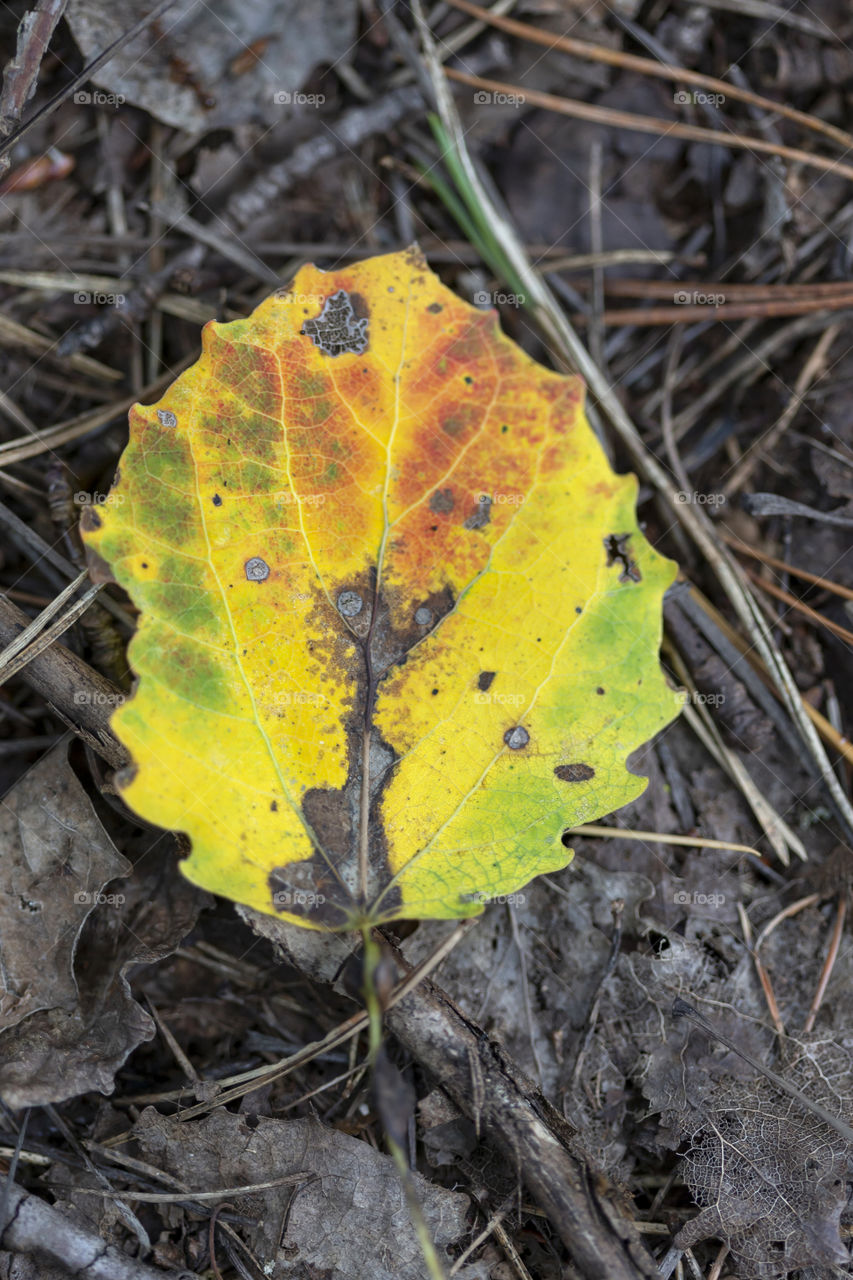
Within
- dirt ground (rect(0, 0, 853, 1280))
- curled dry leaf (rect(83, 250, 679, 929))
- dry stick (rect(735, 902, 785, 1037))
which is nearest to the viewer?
curled dry leaf (rect(83, 250, 679, 929))

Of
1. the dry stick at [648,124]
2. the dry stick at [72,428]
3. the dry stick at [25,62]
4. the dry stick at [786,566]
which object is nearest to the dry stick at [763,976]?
the dry stick at [786,566]

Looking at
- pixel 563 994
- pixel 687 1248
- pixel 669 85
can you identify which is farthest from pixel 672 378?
pixel 687 1248

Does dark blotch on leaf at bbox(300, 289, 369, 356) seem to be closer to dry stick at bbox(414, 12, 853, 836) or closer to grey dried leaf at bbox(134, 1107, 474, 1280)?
dry stick at bbox(414, 12, 853, 836)

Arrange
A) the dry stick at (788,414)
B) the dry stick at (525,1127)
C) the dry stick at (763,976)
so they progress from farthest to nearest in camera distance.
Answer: the dry stick at (788,414), the dry stick at (763,976), the dry stick at (525,1127)

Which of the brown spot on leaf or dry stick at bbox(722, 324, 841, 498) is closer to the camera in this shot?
the brown spot on leaf

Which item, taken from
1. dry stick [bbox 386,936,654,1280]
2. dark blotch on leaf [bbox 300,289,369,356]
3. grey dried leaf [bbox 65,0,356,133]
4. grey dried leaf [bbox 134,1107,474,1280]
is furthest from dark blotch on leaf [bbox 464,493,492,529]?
grey dried leaf [bbox 65,0,356,133]

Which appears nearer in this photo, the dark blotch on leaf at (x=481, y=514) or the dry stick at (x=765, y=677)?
the dark blotch on leaf at (x=481, y=514)

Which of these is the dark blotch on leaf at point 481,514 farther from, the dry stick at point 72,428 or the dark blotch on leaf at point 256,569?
the dry stick at point 72,428
